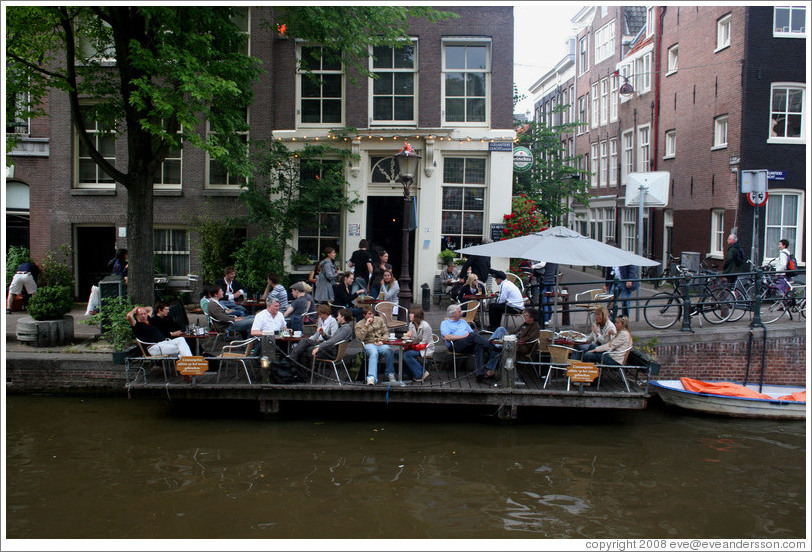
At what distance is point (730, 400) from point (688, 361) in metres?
1.32

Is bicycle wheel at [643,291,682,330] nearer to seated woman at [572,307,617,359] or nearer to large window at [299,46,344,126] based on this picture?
seated woman at [572,307,617,359]

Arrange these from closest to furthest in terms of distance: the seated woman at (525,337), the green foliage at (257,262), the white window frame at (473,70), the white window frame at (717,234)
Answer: the seated woman at (525,337)
the green foliage at (257,262)
the white window frame at (473,70)
the white window frame at (717,234)

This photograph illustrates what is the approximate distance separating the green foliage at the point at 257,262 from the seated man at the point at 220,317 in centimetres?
405

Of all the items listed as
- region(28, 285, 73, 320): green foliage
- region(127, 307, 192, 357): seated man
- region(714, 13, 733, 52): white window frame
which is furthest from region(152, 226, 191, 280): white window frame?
region(714, 13, 733, 52): white window frame

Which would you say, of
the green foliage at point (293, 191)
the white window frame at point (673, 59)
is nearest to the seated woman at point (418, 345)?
the green foliage at point (293, 191)

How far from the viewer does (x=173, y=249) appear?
61.1 ft

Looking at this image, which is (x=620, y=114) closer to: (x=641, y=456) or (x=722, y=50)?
(x=722, y=50)

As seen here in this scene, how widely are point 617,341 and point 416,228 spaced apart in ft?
26.5

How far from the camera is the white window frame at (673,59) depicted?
2476 cm

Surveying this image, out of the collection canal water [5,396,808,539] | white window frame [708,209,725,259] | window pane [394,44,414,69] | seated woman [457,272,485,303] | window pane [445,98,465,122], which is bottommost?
canal water [5,396,808,539]

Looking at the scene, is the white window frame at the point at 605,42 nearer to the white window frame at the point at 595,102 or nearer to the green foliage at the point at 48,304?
the white window frame at the point at 595,102

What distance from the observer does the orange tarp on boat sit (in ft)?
36.0

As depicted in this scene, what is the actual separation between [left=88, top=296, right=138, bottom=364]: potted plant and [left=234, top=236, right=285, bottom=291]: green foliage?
398 cm

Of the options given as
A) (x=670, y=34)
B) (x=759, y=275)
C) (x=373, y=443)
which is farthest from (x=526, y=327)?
(x=670, y=34)
